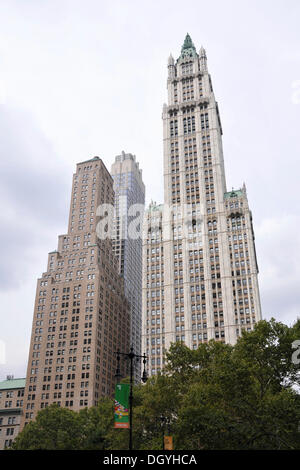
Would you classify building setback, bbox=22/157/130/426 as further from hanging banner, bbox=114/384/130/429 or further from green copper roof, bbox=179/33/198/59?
hanging banner, bbox=114/384/130/429

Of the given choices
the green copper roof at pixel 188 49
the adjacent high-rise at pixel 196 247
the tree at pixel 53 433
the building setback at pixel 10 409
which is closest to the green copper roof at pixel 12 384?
the building setback at pixel 10 409

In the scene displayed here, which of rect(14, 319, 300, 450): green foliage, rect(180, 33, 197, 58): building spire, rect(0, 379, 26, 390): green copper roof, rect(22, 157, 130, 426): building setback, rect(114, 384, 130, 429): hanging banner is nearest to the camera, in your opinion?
rect(114, 384, 130, 429): hanging banner

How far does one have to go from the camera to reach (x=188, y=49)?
151 meters

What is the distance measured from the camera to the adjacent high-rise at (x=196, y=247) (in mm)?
101812

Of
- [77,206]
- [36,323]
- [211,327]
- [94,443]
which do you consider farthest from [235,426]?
[77,206]

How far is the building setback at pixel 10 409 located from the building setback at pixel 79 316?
19.2ft

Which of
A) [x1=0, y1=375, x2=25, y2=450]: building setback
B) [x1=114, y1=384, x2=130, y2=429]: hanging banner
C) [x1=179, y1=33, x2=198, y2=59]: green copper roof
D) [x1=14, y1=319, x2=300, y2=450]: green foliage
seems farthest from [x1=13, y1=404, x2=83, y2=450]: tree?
[x1=179, y1=33, x2=198, y2=59]: green copper roof

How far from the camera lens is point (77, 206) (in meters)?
143

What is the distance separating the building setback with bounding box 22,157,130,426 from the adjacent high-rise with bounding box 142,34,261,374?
18562mm

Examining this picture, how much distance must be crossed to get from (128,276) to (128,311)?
98.3ft

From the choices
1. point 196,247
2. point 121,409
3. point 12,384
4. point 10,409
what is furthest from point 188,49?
point 121,409

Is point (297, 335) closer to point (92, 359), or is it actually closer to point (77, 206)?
point (92, 359)

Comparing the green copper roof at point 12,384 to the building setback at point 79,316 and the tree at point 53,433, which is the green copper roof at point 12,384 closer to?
the building setback at point 79,316

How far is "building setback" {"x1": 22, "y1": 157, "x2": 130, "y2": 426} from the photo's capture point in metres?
111
